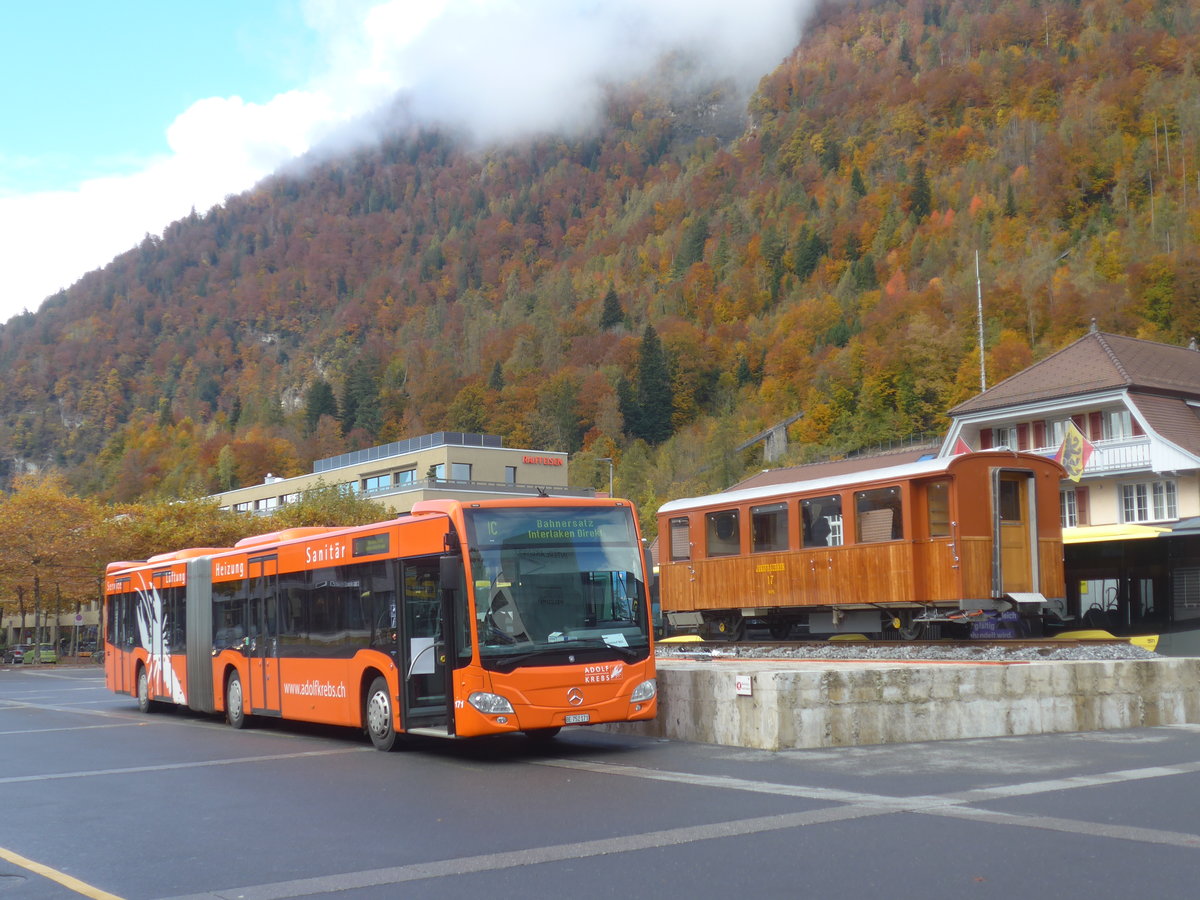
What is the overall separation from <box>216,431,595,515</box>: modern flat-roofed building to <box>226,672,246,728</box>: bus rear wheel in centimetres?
5640

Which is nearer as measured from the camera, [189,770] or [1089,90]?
[189,770]

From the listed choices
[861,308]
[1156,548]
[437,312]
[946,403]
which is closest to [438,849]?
[1156,548]

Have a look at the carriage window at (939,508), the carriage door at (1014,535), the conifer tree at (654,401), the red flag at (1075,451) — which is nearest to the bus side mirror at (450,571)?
the carriage window at (939,508)

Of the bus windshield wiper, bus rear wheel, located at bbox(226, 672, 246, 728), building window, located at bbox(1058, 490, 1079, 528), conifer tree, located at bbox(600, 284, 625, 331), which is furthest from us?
conifer tree, located at bbox(600, 284, 625, 331)

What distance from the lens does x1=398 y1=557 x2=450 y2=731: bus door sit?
13.2 meters

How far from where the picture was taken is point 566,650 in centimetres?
1289

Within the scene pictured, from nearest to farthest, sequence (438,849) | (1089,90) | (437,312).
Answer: (438,849), (1089,90), (437,312)

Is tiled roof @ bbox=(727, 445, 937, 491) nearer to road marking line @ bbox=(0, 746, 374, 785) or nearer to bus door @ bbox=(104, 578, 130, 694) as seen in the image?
bus door @ bbox=(104, 578, 130, 694)

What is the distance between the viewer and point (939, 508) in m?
21.8

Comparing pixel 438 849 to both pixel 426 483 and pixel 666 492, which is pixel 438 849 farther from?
pixel 666 492

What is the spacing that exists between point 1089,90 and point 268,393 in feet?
355

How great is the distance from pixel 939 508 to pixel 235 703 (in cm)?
1187

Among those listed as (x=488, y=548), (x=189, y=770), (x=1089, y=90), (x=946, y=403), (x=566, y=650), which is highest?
(x=1089, y=90)

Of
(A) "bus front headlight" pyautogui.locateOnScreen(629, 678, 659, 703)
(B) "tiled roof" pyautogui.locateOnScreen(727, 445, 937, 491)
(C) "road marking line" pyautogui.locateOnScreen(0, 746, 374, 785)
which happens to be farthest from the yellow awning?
(B) "tiled roof" pyautogui.locateOnScreen(727, 445, 937, 491)
